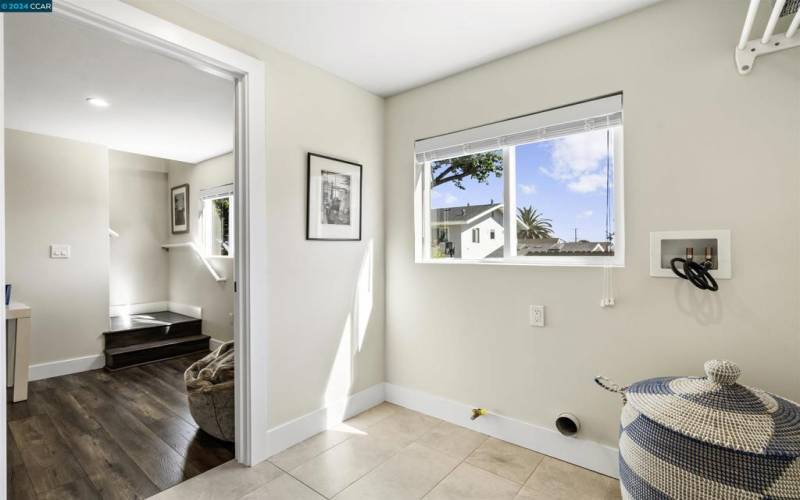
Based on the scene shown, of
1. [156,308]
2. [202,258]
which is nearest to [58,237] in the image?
[202,258]

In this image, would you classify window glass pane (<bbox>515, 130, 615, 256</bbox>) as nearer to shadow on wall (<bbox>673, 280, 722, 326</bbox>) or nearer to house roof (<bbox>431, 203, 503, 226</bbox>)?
house roof (<bbox>431, 203, 503, 226</bbox>)

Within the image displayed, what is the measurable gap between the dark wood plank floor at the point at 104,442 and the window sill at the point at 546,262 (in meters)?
1.78

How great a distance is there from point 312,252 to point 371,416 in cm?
121

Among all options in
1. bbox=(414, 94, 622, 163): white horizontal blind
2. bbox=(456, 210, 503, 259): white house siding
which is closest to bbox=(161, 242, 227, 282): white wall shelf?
bbox=(414, 94, 622, 163): white horizontal blind

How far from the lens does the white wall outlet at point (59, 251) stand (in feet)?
12.0

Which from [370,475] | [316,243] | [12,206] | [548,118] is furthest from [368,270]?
[12,206]

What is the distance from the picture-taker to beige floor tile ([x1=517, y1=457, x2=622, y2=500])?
71.2 inches

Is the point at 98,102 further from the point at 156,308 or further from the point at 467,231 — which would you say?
the point at 156,308

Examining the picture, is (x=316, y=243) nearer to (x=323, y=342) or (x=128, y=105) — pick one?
(x=323, y=342)

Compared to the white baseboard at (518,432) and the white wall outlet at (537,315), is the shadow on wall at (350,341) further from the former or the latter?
the white wall outlet at (537,315)

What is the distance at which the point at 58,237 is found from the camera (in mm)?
3703

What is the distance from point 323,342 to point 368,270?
608 mm

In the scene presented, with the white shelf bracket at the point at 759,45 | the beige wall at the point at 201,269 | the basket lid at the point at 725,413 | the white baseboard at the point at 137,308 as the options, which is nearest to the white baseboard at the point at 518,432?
the basket lid at the point at 725,413

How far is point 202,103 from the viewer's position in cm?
298
